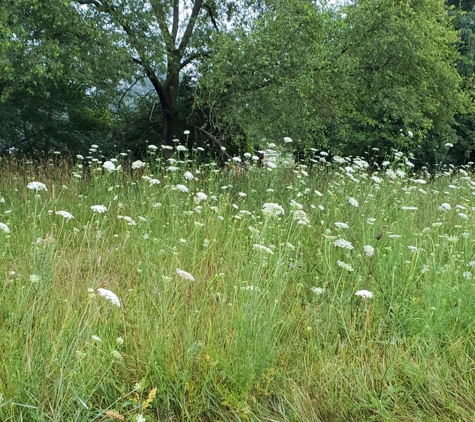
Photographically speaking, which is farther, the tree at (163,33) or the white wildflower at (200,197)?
the tree at (163,33)

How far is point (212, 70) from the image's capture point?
28.3 feet

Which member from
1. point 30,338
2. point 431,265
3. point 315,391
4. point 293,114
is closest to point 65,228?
point 30,338

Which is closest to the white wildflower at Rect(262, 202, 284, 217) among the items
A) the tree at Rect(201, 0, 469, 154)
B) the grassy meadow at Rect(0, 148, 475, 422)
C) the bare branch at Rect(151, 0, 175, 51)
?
the grassy meadow at Rect(0, 148, 475, 422)

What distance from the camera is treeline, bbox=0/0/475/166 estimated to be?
7641 millimetres

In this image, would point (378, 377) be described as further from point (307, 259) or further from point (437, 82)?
point (437, 82)

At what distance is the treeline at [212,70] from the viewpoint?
764 centimetres

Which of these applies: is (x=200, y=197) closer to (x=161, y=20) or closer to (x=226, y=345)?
(x=226, y=345)

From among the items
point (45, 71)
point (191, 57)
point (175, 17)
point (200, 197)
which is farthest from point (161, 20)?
point (200, 197)

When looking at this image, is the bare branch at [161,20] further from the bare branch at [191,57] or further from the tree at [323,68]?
the tree at [323,68]

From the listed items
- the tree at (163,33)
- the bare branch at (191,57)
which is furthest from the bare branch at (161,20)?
the bare branch at (191,57)

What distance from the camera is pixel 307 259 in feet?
11.5

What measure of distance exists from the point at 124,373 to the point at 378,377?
126 centimetres

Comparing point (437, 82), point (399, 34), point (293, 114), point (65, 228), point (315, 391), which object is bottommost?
point (315, 391)

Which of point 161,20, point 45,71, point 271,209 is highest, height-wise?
point 161,20
